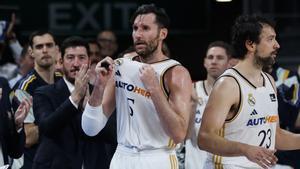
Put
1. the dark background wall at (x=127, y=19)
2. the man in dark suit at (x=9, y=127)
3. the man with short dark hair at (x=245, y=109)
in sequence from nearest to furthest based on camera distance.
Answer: the man with short dark hair at (x=245, y=109) < the man in dark suit at (x=9, y=127) < the dark background wall at (x=127, y=19)

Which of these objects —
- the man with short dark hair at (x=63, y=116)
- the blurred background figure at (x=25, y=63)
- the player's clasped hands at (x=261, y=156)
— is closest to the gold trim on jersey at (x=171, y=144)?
the player's clasped hands at (x=261, y=156)

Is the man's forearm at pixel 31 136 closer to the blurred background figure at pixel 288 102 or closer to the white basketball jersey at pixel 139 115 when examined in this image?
the white basketball jersey at pixel 139 115

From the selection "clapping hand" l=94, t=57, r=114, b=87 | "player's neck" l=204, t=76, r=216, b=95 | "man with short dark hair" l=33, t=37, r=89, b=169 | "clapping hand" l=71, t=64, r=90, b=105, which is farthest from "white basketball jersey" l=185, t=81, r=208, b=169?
"clapping hand" l=94, t=57, r=114, b=87

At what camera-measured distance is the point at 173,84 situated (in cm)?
727

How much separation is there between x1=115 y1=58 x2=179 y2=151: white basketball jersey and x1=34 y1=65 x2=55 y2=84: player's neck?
2335 mm

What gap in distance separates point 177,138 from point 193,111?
2865mm

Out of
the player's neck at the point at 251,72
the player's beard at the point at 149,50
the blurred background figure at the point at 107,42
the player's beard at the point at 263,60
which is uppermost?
the player's beard at the point at 149,50

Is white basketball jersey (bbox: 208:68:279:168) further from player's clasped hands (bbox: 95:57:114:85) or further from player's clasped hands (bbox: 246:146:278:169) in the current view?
player's clasped hands (bbox: 95:57:114:85)

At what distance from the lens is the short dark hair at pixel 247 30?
7.41 meters

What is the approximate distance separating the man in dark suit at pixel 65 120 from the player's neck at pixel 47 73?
703 mm

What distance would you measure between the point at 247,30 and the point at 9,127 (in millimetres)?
2186

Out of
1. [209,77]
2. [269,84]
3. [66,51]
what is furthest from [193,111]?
[269,84]

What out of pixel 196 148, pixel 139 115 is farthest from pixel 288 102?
pixel 139 115

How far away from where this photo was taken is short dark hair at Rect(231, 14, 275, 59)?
741 centimetres
